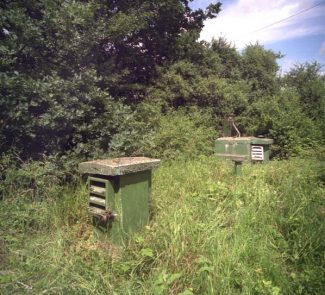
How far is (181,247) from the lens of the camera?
2988 mm

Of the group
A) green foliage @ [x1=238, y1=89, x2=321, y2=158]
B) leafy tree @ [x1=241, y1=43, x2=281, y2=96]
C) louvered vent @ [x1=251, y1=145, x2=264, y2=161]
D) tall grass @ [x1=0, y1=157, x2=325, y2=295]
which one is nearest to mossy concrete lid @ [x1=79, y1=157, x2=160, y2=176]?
tall grass @ [x1=0, y1=157, x2=325, y2=295]

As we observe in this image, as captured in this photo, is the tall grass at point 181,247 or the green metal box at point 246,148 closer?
the tall grass at point 181,247

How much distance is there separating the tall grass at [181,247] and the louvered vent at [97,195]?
0.37m

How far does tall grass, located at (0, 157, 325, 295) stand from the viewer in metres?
2.68

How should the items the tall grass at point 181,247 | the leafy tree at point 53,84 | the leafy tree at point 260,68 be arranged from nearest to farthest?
the tall grass at point 181,247 → the leafy tree at point 53,84 → the leafy tree at point 260,68

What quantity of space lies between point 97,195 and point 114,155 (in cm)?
158

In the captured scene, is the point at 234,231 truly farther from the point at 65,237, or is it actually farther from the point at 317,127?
the point at 317,127

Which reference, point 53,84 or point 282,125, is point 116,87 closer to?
point 53,84

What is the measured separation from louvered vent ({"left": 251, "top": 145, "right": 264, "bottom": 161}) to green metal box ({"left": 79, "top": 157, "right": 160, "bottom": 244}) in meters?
5.57

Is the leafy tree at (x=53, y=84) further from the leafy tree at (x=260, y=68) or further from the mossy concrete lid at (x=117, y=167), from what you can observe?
the leafy tree at (x=260, y=68)

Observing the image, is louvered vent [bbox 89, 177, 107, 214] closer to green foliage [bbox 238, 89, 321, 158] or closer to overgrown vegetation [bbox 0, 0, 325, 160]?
overgrown vegetation [bbox 0, 0, 325, 160]

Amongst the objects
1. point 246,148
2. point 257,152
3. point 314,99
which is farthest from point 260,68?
point 246,148

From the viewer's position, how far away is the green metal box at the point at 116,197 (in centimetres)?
333

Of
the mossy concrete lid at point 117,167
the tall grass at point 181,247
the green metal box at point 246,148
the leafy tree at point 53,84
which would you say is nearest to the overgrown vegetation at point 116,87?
the leafy tree at point 53,84
